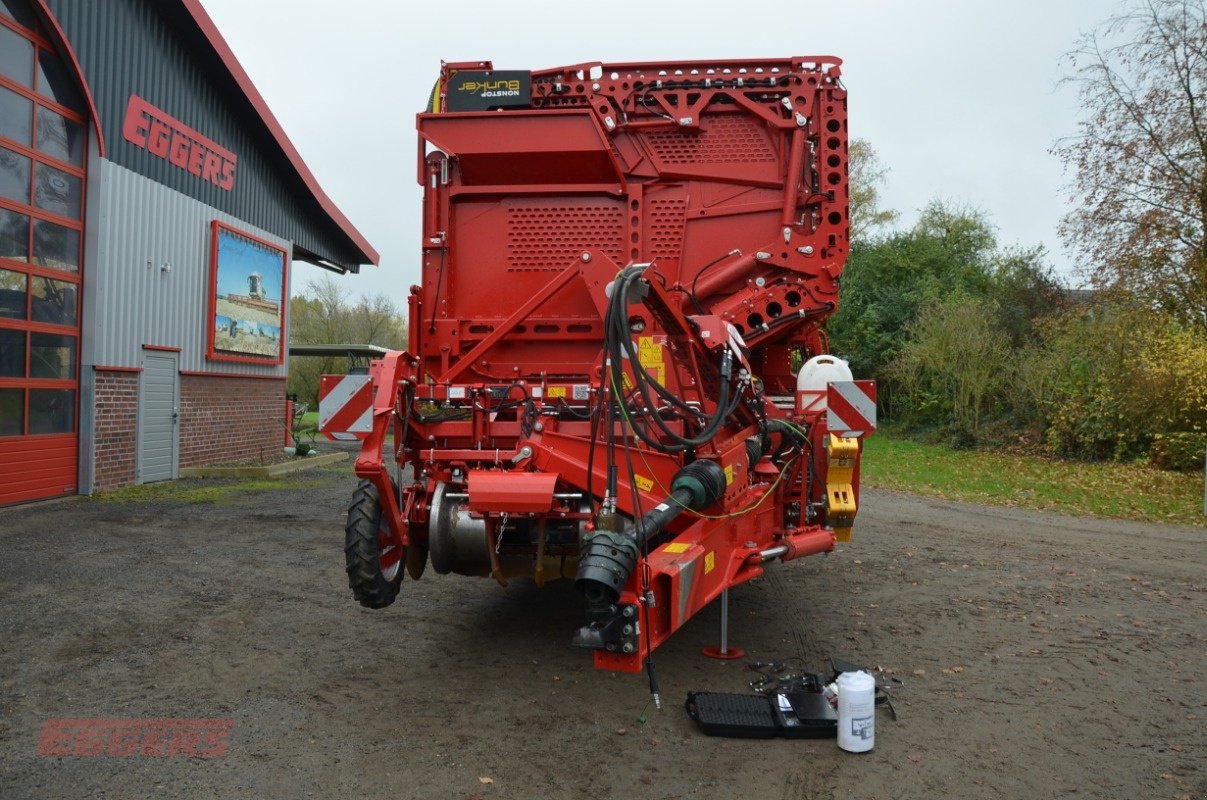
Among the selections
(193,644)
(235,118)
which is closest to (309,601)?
(193,644)

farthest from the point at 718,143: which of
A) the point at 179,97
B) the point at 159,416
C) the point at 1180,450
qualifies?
the point at 1180,450

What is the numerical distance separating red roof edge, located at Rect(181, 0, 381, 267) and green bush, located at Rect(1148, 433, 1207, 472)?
1597 centimetres

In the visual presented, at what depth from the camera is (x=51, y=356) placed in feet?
36.1

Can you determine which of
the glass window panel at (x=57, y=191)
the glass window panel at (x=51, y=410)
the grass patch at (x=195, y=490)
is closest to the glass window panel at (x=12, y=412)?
the glass window panel at (x=51, y=410)

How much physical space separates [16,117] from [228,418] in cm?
603

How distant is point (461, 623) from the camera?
19.3 feet

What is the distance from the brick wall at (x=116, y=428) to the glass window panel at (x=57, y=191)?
2.05 meters

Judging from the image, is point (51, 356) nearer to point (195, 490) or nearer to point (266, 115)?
point (195, 490)

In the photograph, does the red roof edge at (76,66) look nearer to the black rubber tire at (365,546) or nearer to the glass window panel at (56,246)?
the glass window panel at (56,246)

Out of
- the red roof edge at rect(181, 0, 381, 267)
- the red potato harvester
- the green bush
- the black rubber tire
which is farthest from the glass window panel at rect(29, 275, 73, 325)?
the green bush

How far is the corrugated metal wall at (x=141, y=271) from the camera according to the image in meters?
11.6

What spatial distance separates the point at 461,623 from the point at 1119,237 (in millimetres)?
15228

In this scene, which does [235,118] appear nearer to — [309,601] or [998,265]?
[309,601]

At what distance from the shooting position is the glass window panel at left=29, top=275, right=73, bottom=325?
1070cm
